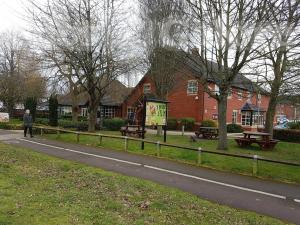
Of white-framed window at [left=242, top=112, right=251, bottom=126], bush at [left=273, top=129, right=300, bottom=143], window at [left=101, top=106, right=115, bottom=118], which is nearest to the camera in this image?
bush at [left=273, top=129, right=300, bottom=143]

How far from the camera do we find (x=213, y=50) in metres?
17.7

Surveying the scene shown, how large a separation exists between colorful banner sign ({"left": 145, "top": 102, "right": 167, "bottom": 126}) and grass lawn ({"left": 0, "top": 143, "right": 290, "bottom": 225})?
804cm

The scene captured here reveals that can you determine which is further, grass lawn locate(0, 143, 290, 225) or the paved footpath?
the paved footpath

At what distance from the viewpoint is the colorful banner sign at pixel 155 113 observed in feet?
60.3

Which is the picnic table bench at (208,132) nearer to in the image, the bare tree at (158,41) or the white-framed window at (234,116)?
the bare tree at (158,41)

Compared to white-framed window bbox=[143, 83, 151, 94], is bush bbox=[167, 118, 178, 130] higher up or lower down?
lower down

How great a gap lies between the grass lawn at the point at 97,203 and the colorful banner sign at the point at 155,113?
804 cm

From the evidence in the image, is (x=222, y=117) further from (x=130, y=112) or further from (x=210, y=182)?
(x=130, y=112)

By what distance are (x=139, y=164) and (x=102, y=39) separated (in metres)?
12.9

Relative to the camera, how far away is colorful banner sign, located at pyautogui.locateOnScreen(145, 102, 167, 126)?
60.3 feet

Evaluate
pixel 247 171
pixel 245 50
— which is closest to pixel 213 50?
pixel 245 50

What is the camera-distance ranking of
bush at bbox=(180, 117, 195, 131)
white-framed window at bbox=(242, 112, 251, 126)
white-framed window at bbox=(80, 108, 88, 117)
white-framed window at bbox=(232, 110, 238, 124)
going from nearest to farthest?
bush at bbox=(180, 117, 195, 131), white-framed window at bbox=(232, 110, 238, 124), white-framed window at bbox=(242, 112, 251, 126), white-framed window at bbox=(80, 108, 88, 117)

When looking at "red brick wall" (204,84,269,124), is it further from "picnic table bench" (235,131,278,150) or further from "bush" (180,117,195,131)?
"picnic table bench" (235,131,278,150)

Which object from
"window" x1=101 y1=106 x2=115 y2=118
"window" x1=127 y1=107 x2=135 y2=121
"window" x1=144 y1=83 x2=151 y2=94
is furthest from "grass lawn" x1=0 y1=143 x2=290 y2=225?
"window" x1=101 y1=106 x2=115 y2=118
